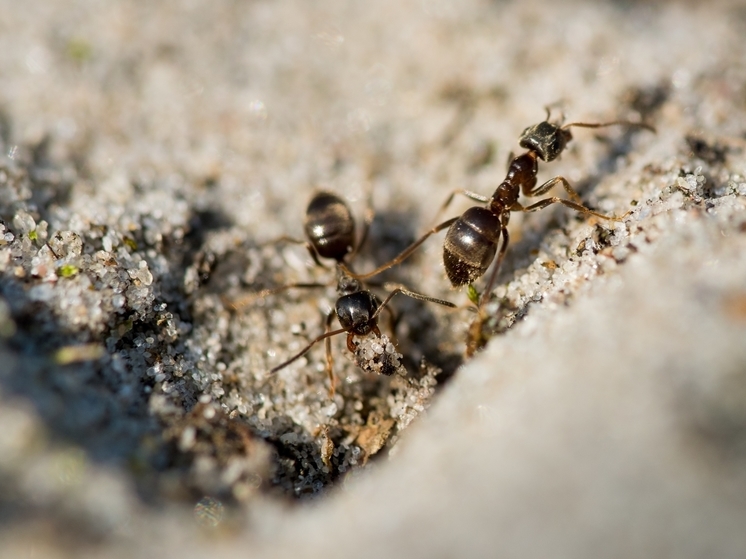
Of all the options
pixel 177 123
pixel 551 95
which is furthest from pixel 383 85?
pixel 177 123

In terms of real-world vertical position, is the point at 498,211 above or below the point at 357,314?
above

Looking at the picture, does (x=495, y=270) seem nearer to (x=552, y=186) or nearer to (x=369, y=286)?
(x=552, y=186)

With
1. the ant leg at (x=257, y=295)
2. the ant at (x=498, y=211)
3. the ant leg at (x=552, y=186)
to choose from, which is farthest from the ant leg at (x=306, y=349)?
the ant leg at (x=552, y=186)

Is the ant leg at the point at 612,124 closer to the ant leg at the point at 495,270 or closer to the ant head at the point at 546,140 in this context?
the ant head at the point at 546,140

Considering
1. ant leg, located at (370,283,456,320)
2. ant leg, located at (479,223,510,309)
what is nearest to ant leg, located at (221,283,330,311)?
ant leg, located at (370,283,456,320)

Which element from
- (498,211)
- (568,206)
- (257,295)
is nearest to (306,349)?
(257,295)

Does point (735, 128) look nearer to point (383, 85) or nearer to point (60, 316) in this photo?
point (383, 85)
